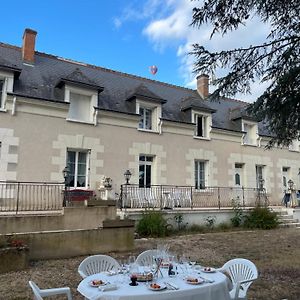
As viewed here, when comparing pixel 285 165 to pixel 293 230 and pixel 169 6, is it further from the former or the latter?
pixel 169 6

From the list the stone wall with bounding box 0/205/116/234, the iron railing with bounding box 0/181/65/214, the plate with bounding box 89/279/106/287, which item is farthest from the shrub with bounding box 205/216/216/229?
the plate with bounding box 89/279/106/287

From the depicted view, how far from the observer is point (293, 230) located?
47.4 ft

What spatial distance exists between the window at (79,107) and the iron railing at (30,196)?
10.1 ft

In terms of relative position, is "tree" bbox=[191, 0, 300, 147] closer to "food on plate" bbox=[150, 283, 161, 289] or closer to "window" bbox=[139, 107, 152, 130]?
"food on plate" bbox=[150, 283, 161, 289]

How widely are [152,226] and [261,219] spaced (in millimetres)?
5744

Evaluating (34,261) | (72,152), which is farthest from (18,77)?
(34,261)

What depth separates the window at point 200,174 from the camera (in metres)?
17.0

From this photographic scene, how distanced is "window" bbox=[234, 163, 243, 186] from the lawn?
5.23m

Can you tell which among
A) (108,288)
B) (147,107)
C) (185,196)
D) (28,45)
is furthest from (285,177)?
(108,288)

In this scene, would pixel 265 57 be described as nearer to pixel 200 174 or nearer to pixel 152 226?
pixel 152 226

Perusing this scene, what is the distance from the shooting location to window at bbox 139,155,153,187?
50.3ft

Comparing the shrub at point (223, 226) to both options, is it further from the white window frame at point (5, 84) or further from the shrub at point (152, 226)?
the white window frame at point (5, 84)

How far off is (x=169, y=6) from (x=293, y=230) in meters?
12.4

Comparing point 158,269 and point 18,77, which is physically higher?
point 18,77
